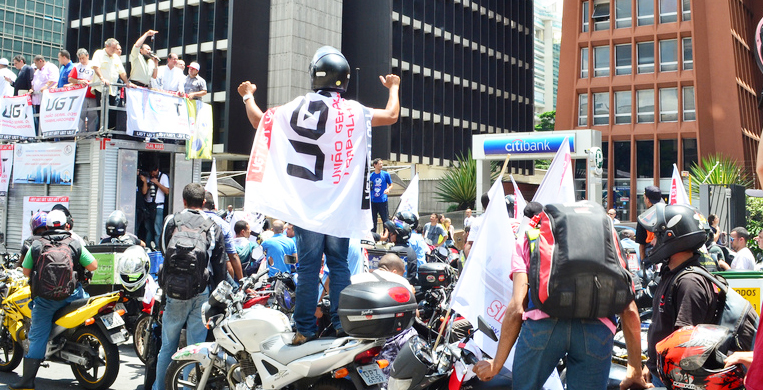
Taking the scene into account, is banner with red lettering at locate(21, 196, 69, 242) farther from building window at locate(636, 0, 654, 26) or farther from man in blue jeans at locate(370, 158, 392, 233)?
building window at locate(636, 0, 654, 26)

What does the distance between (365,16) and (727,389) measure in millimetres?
48849

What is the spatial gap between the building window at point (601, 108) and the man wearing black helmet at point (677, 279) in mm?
43766

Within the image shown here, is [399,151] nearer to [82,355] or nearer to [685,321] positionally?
[82,355]

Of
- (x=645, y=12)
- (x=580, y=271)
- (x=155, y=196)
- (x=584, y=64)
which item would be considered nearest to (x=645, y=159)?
(x=584, y=64)

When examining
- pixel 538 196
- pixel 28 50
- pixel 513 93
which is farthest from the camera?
pixel 28 50

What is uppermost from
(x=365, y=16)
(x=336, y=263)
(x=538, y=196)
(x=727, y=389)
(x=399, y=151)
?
(x=365, y=16)

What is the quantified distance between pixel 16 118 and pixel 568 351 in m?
12.3

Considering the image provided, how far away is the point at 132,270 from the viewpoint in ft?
25.7

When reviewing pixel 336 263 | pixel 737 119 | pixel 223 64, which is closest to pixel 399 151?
pixel 223 64

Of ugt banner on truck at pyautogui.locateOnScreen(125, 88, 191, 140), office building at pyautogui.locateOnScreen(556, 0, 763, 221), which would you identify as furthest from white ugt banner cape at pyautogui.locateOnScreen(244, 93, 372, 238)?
office building at pyautogui.locateOnScreen(556, 0, 763, 221)

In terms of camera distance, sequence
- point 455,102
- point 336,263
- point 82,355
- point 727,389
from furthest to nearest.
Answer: point 455,102 → point 82,355 → point 336,263 → point 727,389

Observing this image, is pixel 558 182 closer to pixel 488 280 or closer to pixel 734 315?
pixel 488 280

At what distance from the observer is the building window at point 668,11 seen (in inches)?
1741

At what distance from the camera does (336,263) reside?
5.48 m
